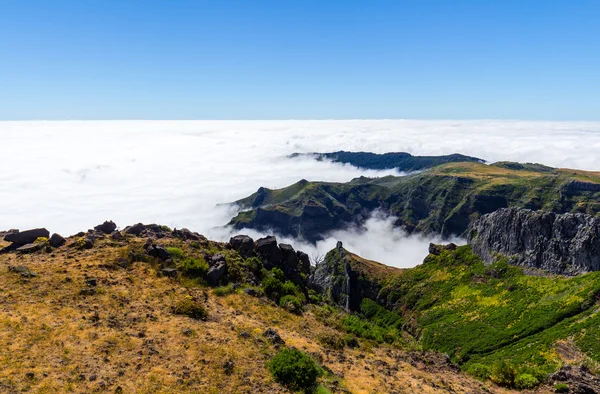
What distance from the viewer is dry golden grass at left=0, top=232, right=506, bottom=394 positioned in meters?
20.5

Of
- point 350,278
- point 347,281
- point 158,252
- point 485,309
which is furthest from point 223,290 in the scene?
point 350,278

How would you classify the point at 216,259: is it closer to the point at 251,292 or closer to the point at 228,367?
the point at 251,292

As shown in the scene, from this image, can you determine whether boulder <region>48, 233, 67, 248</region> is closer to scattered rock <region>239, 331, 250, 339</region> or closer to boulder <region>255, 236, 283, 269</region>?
boulder <region>255, 236, 283, 269</region>

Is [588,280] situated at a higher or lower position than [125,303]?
lower

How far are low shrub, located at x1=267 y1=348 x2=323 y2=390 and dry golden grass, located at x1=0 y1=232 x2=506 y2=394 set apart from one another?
24.3 inches

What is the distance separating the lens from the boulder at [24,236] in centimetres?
4041

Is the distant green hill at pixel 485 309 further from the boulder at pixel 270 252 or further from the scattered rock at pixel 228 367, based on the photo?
the scattered rock at pixel 228 367

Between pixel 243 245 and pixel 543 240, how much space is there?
103 metres

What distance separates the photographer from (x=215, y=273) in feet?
124

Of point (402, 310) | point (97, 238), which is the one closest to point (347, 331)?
point (97, 238)

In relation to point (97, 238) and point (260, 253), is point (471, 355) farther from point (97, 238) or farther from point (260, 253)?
point (97, 238)

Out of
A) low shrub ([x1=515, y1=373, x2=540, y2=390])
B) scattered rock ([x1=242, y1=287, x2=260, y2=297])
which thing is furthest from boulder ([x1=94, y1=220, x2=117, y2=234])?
low shrub ([x1=515, y1=373, x2=540, y2=390])

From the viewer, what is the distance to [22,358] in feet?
→ 68.4

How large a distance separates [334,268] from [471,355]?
245 feet
